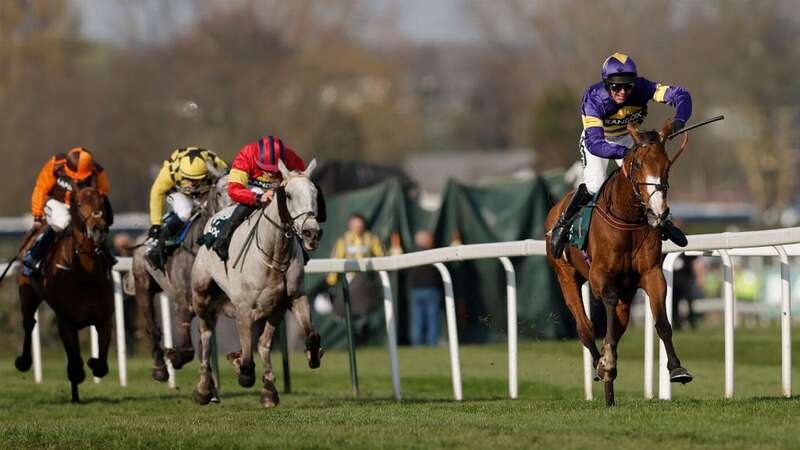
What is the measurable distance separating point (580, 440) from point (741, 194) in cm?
8018

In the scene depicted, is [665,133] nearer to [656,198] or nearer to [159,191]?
[656,198]

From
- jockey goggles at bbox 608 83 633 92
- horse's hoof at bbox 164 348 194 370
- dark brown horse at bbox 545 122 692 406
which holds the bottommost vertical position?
horse's hoof at bbox 164 348 194 370

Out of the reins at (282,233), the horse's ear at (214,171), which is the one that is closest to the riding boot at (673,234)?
the reins at (282,233)

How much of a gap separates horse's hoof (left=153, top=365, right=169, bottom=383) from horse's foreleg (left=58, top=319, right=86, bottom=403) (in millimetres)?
579

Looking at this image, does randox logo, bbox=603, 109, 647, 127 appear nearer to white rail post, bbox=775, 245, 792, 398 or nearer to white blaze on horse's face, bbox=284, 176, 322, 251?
white rail post, bbox=775, 245, 792, 398

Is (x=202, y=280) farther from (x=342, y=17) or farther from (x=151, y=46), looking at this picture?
(x=342, y=17)

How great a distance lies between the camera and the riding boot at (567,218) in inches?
444

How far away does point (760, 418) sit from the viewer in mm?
8852

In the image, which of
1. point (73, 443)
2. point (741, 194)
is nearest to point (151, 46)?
point (741, 194)

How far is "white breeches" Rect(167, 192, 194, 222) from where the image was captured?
45.8 feet

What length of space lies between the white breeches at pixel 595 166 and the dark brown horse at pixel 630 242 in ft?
1.96

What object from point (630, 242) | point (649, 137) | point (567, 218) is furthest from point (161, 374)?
point (649, 137)

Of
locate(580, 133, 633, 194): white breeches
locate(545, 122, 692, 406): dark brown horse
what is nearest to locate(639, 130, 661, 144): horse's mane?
locate(545, 122, 692, 406): dark brown horse

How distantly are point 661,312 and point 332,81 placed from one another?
7559 centimetres
